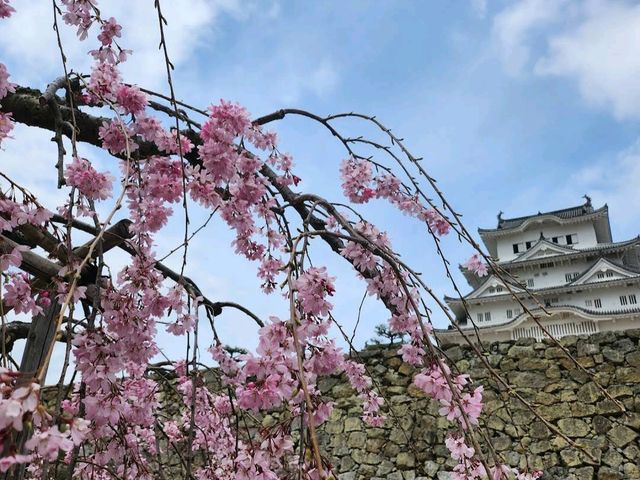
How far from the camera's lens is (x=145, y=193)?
5.59 feet

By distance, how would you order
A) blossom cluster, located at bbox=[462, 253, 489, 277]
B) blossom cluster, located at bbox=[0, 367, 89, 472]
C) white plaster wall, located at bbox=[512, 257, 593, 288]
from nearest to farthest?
blossom cluster, located at bbox=[0, 367, 89, 472]
blossom cluster, located at bbox=[462, 253, 489, 277]
white plaster wall, located at bbox=[512, 257, 593, 288]

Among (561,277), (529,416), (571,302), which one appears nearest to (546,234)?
(561,277)

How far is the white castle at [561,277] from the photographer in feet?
46.0

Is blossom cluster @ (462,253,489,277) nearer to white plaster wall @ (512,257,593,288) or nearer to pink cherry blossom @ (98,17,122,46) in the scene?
pink cherry blossom @ (98,17,122,46)

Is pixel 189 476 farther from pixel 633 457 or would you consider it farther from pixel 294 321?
pixel 633 457

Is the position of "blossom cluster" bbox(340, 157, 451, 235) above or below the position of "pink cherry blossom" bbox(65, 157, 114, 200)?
above

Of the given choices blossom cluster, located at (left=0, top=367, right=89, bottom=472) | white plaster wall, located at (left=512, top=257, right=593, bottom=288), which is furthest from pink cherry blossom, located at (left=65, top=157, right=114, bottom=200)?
white plaster wall, located at (left=512, top=257, right=593, bottom=288)

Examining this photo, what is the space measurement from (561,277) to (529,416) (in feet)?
45.9

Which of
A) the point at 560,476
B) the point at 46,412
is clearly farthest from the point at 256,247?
the point at 560,476

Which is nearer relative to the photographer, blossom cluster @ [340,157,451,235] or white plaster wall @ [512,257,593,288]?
blossom cluster @ [340,157,451,235]

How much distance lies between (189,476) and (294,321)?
57 centimetres

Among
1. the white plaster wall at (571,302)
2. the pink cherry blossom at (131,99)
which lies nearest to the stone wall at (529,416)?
the pink cherry blossom at (131,99)

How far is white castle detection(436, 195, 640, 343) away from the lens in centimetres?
1401

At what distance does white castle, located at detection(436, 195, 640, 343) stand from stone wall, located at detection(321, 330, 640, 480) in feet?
29.1
